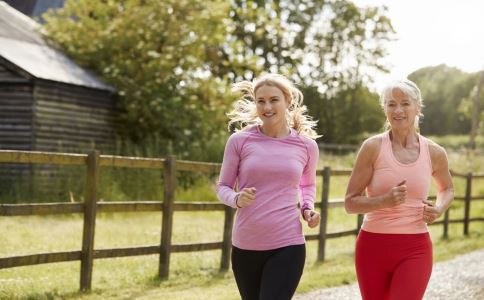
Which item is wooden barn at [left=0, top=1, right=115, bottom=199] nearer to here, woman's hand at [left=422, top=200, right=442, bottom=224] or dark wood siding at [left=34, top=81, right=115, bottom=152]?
dark wood siding at [left=34, top=81, right=115, bottom=152]

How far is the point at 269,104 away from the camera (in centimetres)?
439

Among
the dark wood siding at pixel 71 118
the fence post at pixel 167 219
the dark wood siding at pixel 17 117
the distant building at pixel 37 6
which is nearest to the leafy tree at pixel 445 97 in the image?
the distant building at pixel 37 6

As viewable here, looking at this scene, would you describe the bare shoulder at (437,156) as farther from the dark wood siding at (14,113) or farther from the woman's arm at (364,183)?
the dark wood siding at (14,113)

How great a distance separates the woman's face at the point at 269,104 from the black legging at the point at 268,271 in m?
0.69

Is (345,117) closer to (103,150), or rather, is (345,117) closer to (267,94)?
(103,150)

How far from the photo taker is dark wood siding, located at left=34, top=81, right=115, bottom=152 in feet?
65.5

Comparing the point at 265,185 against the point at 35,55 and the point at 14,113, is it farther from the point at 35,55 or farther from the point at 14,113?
the point at 35,55

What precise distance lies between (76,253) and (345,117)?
48979 millimetres

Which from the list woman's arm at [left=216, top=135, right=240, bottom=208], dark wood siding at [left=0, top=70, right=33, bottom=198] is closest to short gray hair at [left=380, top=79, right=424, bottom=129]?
woman's arm at [left=216, top=135, right=240, bottom=208]

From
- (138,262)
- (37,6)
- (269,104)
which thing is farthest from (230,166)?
(37,6)

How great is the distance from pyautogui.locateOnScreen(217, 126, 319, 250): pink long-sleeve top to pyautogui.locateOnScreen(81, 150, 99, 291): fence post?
164 inches

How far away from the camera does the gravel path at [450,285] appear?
8.80m

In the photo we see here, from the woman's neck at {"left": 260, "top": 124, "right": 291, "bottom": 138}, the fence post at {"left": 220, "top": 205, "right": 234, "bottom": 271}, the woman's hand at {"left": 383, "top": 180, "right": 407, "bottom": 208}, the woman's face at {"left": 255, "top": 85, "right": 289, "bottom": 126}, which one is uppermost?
the woman's face at {"left": 255, "top": 85, "right": 289, "bottom": 126}

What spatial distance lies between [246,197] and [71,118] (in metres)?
17.4
